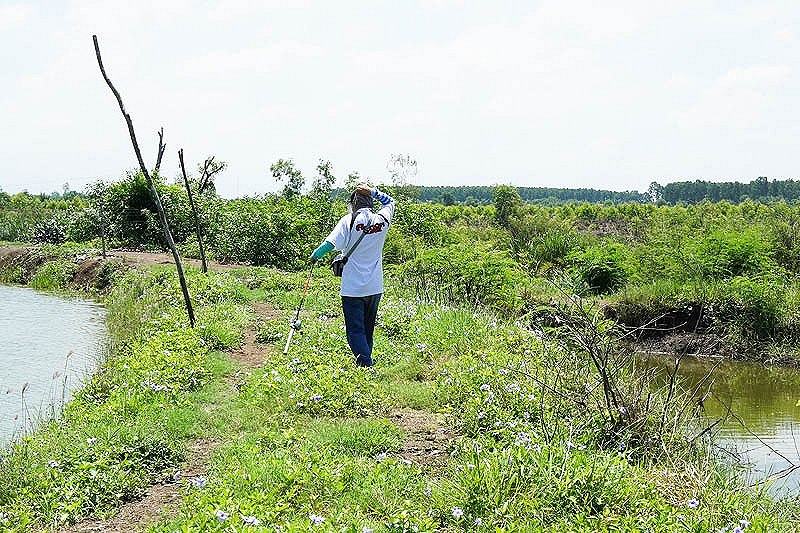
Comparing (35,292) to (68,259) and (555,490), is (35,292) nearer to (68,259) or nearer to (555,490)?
(68,259)

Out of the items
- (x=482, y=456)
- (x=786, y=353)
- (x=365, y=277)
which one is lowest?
(x=786, y=353)

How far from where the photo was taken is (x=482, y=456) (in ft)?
16.0

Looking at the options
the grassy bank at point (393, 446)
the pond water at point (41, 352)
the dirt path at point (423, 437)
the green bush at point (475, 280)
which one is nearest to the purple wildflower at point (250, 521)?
the grassy bank at point (393, 446)

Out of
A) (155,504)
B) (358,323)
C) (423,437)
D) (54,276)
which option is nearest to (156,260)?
(54,276)

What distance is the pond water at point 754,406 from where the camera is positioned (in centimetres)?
797

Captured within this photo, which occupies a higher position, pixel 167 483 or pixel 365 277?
pixel 365 277

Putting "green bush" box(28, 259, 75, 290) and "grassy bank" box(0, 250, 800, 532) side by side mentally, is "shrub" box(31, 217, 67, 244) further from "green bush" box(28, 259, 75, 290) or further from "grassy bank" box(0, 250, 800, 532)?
"grassy bank" box(0, 250, 800, 532)

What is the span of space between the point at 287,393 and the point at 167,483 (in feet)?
5.14

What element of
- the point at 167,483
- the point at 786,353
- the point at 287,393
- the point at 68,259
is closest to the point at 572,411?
the point at 287,393

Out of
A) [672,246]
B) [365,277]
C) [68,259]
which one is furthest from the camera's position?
[68,259]

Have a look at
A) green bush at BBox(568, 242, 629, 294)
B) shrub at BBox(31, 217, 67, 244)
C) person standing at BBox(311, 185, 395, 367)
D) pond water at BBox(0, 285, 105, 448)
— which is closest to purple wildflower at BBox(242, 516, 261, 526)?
pond water at BBox(0, 285, 105, 448)

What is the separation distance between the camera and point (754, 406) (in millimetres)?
11492

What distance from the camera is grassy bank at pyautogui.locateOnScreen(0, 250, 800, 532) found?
436 centimetres

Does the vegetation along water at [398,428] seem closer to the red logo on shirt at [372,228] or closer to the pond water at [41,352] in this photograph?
the pond water at [41,352]
